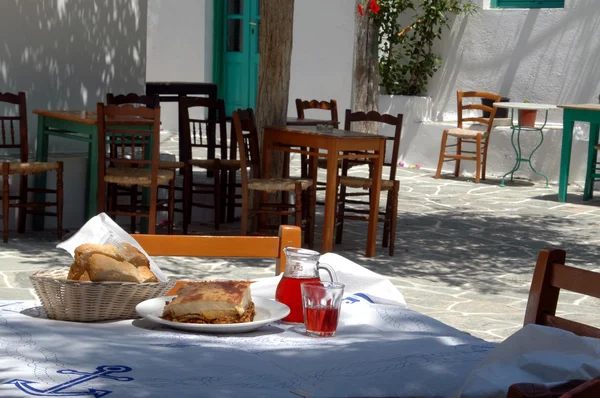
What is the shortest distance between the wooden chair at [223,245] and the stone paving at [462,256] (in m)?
2.37

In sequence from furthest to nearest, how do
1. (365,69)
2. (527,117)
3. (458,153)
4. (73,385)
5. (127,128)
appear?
(365,69) < (458,153) < (527,117) < (127,128) < (73,385)

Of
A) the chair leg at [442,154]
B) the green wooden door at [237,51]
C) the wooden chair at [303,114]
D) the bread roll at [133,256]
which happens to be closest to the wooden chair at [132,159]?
the wooden chair at [303,114]

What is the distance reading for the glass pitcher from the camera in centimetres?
213

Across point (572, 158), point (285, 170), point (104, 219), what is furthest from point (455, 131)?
point (104, 219)

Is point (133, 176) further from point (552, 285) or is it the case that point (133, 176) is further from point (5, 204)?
point (552, 285)

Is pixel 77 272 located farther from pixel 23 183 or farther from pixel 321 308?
pixel 23 183

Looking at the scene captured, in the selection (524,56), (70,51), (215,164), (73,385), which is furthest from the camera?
(524,56)

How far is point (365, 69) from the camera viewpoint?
41.4 feet

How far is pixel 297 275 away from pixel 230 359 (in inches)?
17.9

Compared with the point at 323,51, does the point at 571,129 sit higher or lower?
lower

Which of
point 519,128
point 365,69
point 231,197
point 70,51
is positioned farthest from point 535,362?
point 365,69

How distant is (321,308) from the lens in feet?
6.50

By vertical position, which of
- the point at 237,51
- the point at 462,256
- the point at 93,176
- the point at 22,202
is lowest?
the point at 462,256

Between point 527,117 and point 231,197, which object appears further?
point 527,117
